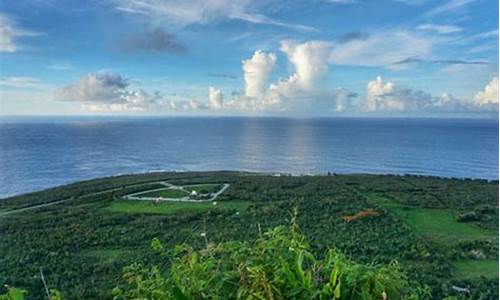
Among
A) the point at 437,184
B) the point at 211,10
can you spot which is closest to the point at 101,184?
the point at 211,10

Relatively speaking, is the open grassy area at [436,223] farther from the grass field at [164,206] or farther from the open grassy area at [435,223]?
the grass field at [164,206]

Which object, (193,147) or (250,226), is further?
(193,147)

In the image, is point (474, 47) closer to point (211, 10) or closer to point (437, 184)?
point (211, 10)

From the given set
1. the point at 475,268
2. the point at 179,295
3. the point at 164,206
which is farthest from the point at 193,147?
the point at 179,295

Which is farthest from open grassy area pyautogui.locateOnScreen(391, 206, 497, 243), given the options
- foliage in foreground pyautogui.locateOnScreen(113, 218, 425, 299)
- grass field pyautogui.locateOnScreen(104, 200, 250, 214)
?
foliage in foreground pyautogui.locateOnScreen(113, 218, 425, 299)

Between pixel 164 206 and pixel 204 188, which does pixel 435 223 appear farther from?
pixel 164 206

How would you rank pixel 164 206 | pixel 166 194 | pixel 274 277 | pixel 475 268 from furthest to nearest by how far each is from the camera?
pixel 166 194 < pixel 164 206 < pixel 475 268 < pixel 274 277

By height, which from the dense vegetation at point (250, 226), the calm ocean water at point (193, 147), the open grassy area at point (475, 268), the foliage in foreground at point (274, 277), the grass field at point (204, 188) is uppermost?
the foliage in foreground at point (274, 277)

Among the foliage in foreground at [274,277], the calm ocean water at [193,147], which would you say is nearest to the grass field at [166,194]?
the calm ocean water at [193,147]
